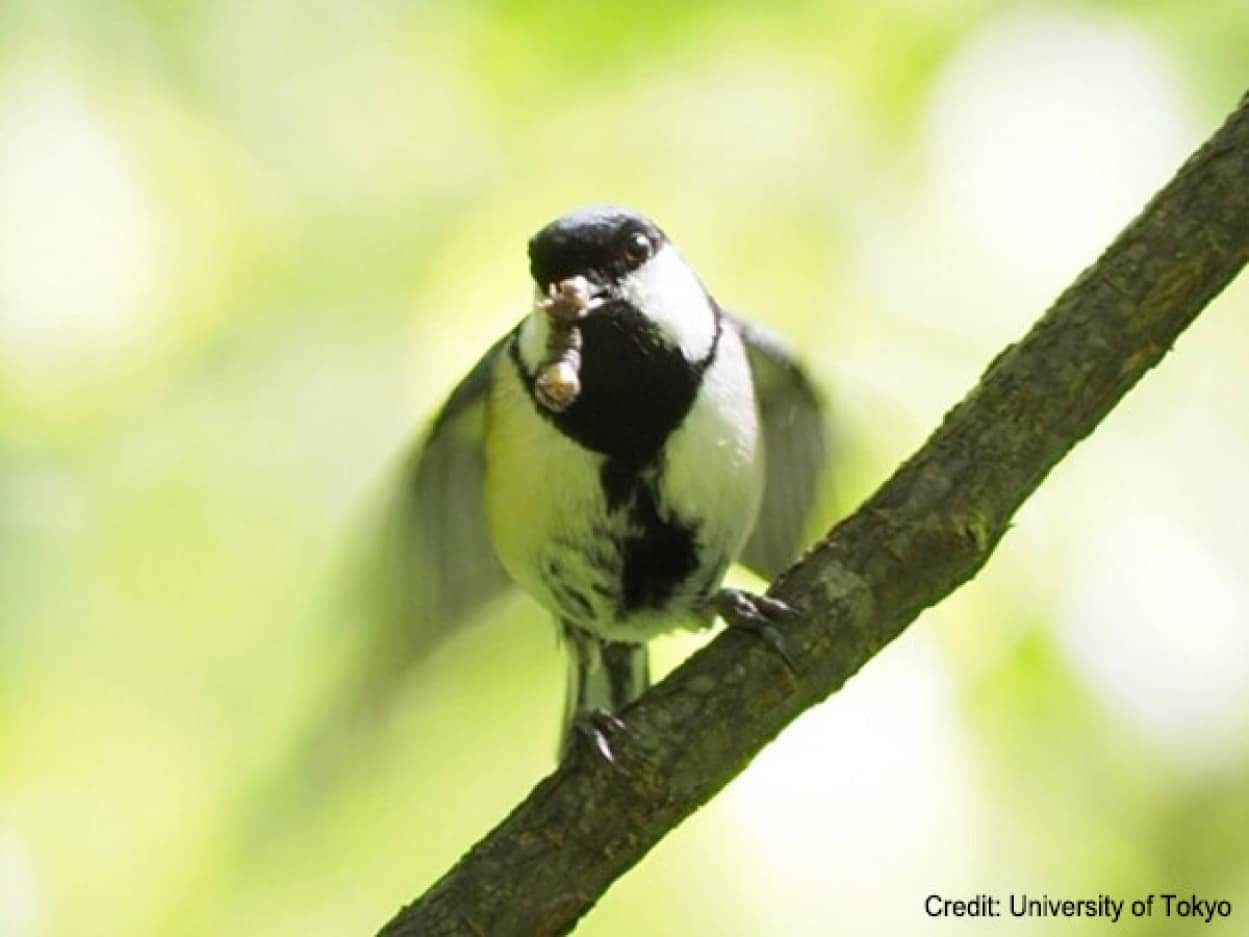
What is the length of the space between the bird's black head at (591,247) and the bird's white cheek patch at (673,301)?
20 mm

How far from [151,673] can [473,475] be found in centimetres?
45

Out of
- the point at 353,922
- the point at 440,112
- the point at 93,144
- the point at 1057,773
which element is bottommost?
the point at 1057,773

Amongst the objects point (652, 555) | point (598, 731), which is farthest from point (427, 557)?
point (598, 731)

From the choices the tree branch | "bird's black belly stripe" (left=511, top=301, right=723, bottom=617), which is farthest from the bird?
the tree branch

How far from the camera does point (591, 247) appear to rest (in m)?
1.87

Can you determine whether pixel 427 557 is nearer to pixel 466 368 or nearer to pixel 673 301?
pixel 466 368

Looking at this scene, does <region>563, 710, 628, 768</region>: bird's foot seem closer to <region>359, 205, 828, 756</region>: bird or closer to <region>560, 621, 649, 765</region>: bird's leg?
<region>359, 205, 828, 756</region>: bird

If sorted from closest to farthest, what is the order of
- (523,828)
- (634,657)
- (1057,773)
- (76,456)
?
(523,828), (1057,773), (76,456), (634,657)

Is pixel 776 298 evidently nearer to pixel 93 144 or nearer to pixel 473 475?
pixel 473 475

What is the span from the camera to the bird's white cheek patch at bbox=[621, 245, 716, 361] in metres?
1.91

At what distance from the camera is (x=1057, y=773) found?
1982mm

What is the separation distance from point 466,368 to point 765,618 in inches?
25.1

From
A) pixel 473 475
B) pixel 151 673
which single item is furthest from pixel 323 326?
pixel 151 673

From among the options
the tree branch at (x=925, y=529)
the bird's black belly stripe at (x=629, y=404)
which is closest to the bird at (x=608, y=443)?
the bird's black belly stripe at (x=629, y=404)
